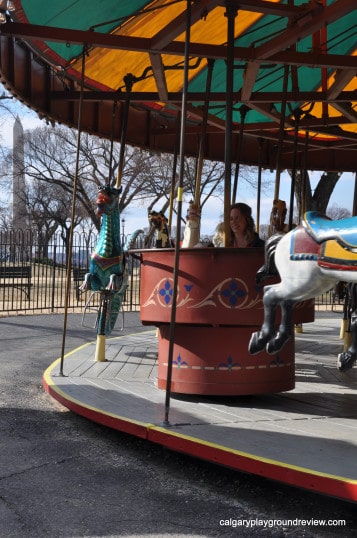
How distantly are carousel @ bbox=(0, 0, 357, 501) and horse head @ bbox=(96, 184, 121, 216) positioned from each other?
3 cm

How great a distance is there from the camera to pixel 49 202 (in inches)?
1863

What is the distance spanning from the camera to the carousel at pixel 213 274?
4266 millimetres

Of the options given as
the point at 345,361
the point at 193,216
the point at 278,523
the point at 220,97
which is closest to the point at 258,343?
the point at 345,361

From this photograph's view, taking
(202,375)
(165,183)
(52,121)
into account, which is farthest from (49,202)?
(202,375)

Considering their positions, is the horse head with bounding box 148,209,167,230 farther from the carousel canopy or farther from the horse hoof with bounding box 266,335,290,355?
the horse hoof with bounding box 266,335,290,355

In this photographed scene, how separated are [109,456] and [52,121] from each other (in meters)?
6.17

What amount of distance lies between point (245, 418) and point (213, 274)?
1.33 meters

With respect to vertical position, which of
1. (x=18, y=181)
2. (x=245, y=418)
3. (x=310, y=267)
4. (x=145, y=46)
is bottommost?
(x=245, y=418)

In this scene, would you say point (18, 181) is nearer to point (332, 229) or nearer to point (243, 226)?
point (243, 226)

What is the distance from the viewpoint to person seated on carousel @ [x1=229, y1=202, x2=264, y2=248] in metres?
6.09

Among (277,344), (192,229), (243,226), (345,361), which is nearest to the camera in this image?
(345,361)

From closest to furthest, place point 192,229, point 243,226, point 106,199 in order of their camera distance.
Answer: point 243,226 → point 192,229 → point 106,199

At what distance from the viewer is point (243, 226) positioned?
20.1ft

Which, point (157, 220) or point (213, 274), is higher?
point (157, 220)
